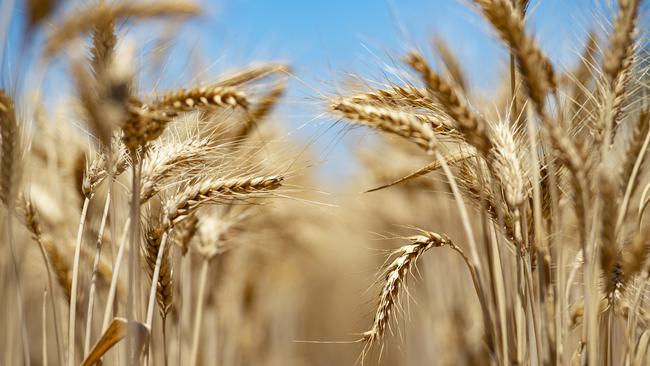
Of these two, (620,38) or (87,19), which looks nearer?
(620,38)

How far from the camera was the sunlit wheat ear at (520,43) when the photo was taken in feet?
3.79

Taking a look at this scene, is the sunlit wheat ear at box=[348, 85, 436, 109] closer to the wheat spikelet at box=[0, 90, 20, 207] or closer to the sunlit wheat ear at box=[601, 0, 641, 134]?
the sunlit wheat ear at box=[601, 0, 641, 134]

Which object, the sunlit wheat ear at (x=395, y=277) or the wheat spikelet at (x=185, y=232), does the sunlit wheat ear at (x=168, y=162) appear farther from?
the sunlit wheat ear at (x=395, y=277)

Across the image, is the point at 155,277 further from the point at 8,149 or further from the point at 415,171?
the point at 415,171

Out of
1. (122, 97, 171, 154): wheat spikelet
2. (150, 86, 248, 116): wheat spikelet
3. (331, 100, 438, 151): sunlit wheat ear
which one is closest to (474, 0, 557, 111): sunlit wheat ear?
(331, 100, 438, 151): sunlit wheat ear

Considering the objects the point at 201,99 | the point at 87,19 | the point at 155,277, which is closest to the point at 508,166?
the point at 201,99

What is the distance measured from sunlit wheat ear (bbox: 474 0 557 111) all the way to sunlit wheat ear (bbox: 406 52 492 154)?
0.13 meters

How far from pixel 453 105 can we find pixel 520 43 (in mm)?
178

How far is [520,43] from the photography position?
118 cm

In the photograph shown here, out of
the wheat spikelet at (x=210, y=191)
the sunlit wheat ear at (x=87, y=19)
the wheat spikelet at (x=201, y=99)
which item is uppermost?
Result: the sunlit wheat ear at (x=87, y=19)

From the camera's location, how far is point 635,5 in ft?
4.25

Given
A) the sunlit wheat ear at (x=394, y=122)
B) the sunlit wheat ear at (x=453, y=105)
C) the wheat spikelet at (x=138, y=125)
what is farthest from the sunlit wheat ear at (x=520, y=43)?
the wheat spikelet at (x=138, y=125)

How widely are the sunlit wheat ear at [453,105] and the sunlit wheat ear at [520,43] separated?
0.13 meters

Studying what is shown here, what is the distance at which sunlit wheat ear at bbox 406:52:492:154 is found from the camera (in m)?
1.25
